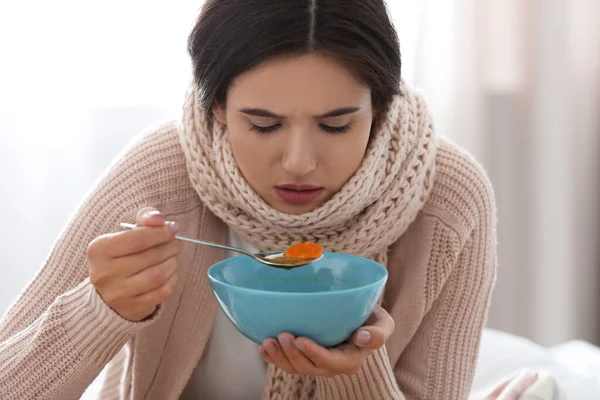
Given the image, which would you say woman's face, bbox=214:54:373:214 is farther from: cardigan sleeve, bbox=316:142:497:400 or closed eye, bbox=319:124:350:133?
cardigan sleeve, bbox=316:142:497:400

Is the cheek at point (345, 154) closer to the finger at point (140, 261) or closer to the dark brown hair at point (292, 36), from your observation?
the dark brown hair at point (292, 36)

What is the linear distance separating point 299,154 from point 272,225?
19 centimetres

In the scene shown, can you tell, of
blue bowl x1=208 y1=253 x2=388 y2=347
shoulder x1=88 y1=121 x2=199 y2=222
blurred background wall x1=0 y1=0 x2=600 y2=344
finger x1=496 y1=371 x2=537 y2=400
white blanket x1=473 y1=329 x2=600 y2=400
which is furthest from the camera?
blurred background wall x1=0 y1=0 x2=600 y2=344

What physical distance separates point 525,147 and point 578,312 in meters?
0.54

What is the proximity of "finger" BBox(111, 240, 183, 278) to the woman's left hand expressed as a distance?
0.49 ft

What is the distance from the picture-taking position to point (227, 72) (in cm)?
104

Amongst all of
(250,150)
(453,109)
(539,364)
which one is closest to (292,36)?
(250,150)

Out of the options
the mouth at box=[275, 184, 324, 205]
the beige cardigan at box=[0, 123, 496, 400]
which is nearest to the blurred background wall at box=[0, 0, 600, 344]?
the beige cardigan at box=[0, 123, 496, 400]

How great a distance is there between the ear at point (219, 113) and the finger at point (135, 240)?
275mm

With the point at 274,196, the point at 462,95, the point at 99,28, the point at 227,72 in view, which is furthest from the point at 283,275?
the point at 462,95

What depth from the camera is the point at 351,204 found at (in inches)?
44.7

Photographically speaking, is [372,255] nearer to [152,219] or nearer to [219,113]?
[219,113]

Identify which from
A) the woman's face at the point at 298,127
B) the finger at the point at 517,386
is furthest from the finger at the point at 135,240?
the finger at the point at 517,386

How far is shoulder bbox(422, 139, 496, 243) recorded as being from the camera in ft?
4.10
